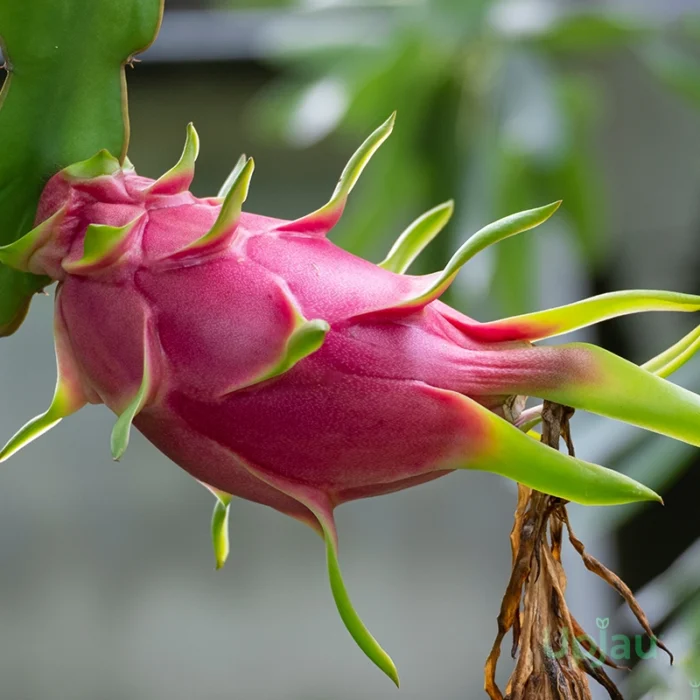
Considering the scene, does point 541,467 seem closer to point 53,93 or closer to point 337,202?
point 337,202

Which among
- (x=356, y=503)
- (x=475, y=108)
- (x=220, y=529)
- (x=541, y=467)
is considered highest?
(x=541, y=467)

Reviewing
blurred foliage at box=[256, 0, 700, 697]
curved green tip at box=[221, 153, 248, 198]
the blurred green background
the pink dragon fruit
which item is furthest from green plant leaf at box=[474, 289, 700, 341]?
the blurred green background

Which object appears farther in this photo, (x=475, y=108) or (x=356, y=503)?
(x=356, y=503)

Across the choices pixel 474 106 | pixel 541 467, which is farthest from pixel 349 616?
pixel 474 106

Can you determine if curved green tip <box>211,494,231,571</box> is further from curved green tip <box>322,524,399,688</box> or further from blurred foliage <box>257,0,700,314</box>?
blurred foliage <box>257,0,700,314</box>

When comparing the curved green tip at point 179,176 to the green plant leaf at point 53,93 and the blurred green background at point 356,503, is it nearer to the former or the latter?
the green plant leaf at point 53,93

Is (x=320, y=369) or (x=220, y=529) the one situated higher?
(x=320, y=369)

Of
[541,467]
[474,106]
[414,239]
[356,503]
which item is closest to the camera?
[541,467]

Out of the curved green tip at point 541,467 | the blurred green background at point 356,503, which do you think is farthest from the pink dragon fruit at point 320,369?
the blurred green background at point 356,503
